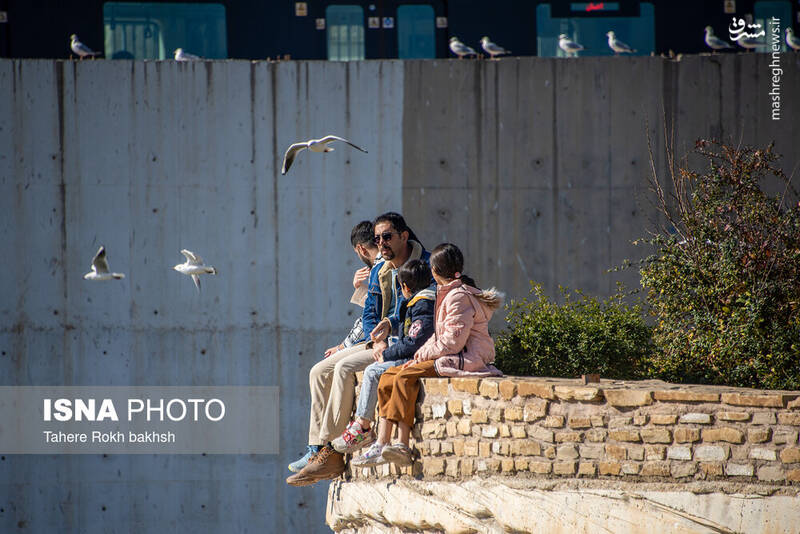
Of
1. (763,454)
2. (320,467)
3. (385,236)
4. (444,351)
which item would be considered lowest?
(320,467)

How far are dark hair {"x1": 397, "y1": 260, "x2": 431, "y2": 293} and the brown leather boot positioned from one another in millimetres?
1432

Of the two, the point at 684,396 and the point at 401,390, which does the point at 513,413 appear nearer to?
the point at 401,390

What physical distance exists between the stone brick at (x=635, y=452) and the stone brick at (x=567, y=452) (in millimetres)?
294

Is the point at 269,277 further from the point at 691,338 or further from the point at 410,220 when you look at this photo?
the point at 691,338

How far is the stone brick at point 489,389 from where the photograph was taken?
5.52m

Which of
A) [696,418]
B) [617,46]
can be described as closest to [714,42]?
[617,46]

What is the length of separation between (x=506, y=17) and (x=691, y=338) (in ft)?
21.6

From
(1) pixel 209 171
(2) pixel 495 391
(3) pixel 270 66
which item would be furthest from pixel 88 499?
(2) pixel 495 391

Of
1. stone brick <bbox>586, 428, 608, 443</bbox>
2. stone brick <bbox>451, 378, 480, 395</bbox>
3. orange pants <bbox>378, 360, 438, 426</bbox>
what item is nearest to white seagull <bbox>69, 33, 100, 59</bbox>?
orange pants <bbox>378, 360, 438, 426</bbox>

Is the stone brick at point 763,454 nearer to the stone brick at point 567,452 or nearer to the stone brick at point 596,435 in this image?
the stone brick at point 596,435

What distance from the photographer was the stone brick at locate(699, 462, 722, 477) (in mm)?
4828

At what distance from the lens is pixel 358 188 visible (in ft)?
34.0

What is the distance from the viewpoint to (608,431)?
5.11 m

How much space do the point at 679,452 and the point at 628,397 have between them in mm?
372
